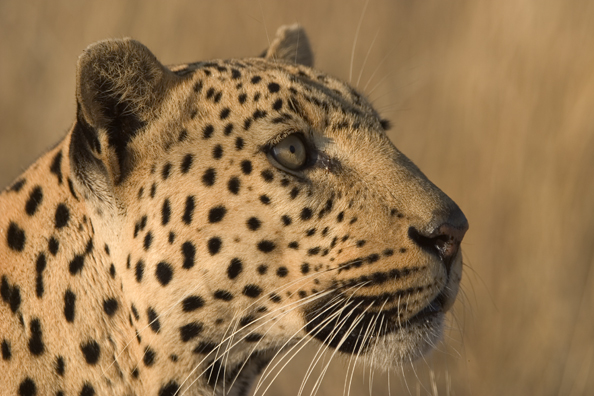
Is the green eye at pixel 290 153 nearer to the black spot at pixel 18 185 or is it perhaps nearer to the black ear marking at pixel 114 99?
the black ear marking at pixel 114 99

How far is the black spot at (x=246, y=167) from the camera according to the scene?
3527mm

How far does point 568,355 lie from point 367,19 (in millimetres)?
4805

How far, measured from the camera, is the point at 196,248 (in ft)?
11.2

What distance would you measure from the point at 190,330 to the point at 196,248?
0.40 m

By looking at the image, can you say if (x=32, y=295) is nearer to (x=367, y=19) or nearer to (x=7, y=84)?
(x=367, y=19)

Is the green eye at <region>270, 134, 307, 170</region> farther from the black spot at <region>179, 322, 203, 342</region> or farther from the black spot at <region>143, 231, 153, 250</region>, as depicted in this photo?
the black spot at <region>179, 322, 203, 342</region>

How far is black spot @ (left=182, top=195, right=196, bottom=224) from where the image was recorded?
343 centimetres

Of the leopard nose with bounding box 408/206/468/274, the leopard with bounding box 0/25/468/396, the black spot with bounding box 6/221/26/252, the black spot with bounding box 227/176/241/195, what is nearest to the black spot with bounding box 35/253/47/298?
the leopard with bounding box 0/25/468/396

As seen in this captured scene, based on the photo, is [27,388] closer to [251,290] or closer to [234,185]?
[251,290]

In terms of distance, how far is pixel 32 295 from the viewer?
3420 mm

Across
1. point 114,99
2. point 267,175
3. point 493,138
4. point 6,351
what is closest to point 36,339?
point 6,351

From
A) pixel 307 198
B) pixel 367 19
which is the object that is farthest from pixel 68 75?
pixel 307 198

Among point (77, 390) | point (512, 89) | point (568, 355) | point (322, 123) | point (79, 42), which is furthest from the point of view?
point (79, 42)

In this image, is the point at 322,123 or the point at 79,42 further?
the point at 79,42
